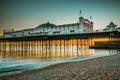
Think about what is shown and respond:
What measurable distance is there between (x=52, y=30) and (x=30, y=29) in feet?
60.4

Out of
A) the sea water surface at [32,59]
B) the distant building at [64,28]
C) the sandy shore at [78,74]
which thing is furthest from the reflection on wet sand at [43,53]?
the distant building at [64,28]

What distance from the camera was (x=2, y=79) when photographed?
1165 cm

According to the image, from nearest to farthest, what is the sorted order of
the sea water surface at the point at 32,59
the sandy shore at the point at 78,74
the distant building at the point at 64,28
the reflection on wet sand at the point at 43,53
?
1. the sandy shore at the point at 78,74
2. the sea water surface at the point at 32,59
3. the reflection on wet sand at the point at 43,53
4. the distant building at the point at 64,28

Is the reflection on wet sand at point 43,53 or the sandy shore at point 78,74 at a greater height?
the sandy shore at point 78,74

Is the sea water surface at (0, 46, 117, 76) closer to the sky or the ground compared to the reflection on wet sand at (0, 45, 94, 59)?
closer to the sky

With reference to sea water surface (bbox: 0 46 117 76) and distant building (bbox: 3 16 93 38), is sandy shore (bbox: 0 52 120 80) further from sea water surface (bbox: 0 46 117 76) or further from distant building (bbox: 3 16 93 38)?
distant building (bbox: 3 16 93 38)

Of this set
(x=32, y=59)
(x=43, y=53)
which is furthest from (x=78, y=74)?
(x=43, y=53)

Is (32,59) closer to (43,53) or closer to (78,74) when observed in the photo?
(43,53)

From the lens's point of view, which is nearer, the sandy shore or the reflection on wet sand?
the sandy shore

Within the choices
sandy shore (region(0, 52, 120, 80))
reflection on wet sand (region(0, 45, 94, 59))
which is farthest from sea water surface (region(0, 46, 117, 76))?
sandy shore (region(0, 52, 120, 80))

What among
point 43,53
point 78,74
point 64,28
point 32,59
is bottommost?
point 43,53

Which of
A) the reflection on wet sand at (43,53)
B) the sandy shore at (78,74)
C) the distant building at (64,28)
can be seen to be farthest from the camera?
the distant building at (64,28)

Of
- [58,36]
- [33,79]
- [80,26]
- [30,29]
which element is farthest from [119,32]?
[30,29]

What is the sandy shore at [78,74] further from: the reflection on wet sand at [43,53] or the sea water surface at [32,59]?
the reflection on wet sand at [43,53]
